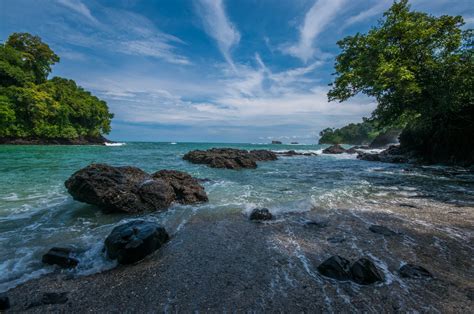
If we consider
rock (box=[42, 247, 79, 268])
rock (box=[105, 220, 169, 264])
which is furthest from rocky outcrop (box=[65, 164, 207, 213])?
rock (box=[42, 247, 79, 268])

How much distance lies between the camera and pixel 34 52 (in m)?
57.9

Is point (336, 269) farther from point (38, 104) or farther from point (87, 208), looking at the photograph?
point (38, 104)

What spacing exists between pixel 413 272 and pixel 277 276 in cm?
204

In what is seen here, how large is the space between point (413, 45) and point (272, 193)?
16024 millimetres

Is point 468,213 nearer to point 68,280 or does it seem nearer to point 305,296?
point 305,296

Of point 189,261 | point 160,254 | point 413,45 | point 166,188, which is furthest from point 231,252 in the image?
point 413,45

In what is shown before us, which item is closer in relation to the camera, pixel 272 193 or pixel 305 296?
pixel 305 296

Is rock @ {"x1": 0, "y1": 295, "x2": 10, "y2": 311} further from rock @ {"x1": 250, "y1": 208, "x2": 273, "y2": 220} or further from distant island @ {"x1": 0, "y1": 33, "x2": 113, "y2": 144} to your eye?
distant island @ {"x1": 0, "y1": 33, "x2": 113, "y2": 144}

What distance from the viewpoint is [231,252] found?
4.11 m

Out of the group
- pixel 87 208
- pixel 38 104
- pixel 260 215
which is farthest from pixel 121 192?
pixel 38 104

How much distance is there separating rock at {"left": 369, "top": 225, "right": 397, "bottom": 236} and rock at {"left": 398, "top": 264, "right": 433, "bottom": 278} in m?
1.57

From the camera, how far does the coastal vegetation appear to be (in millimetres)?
14508

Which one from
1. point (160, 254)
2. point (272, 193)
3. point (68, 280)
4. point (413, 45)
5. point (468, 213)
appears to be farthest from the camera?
point (413, 45)

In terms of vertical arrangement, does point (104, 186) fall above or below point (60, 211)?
above
